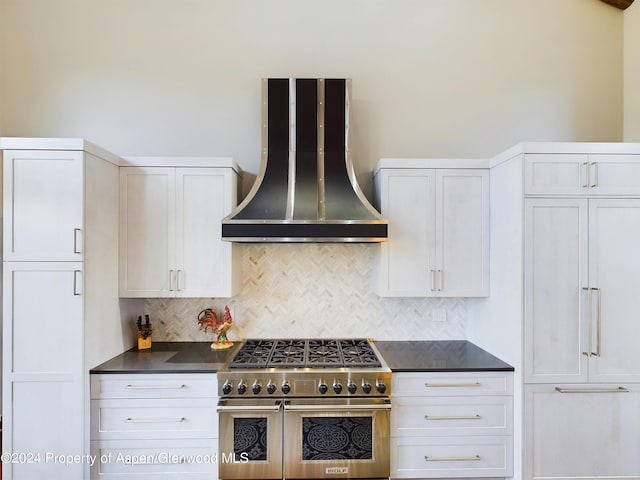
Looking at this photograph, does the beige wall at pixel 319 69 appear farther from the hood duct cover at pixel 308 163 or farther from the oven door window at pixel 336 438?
the oven door window at pixel 336 438

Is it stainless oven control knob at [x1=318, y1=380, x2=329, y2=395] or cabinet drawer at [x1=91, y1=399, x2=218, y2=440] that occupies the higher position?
stainless oven control knob at [x1=318, y1=380, x2=329, y2=395]

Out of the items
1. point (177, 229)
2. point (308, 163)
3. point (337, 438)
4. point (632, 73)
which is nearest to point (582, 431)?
point (337, 438)

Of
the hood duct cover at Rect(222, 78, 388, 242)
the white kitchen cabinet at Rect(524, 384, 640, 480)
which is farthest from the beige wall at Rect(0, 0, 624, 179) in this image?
the white kitchen cabinet at Rect(524, 384, 640, 480)

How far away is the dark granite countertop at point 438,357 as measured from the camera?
218cm

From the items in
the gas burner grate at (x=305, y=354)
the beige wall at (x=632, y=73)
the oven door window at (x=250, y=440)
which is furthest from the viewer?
the beige wall at (x=632, y=73)

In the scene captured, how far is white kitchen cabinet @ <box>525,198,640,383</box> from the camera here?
207 centimetres

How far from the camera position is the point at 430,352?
2520 millimetres

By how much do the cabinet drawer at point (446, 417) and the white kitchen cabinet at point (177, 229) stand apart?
1.45 metres

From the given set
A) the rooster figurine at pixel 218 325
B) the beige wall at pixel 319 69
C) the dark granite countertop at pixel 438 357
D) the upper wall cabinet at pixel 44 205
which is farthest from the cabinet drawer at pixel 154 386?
the beige wall at pixel 319 69

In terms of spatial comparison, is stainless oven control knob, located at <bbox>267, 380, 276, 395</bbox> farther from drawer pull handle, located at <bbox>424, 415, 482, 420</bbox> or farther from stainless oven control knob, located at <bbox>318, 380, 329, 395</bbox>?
drawer pull handle, located at <bbox>424, 415, 482, 420</bbox>

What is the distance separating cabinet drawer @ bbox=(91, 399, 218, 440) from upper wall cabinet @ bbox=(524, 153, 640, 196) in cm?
247

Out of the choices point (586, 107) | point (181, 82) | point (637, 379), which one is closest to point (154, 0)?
point (181, 82)

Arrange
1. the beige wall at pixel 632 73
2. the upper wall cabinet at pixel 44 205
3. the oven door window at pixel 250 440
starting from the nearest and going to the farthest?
1. the upper wall cabinet at pixel 44 205
2. the oven door window at pixel 250 440
3. the beige wall at pixel 632 73

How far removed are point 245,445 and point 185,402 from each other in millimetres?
465
